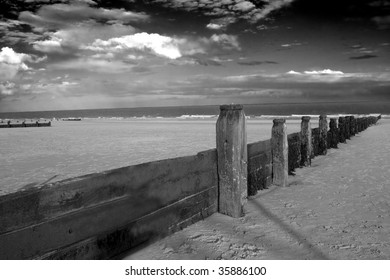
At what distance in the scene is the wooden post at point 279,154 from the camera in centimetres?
611

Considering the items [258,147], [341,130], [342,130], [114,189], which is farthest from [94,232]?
[342,130]

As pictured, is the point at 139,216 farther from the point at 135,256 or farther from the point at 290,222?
the point at 290,222

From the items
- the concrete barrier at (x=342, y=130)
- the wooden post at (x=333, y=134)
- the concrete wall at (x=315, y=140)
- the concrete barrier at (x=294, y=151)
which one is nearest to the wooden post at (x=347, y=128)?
the concrete barrier at (x=342, y=130)

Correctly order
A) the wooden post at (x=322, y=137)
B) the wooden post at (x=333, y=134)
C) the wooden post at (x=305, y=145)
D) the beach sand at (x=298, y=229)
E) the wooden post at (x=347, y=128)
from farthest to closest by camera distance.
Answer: the wooden post at (x=347, y=128)
the wooden post at (x=333, y=134)
the wooden post at (x=322, y=137)
the wooden post at (x=305, y=145)
the beach sand at (x=298, y=229)

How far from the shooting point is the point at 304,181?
6.67 meters

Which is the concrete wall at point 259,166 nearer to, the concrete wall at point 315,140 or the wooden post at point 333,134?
the concrete wall at point 315,140

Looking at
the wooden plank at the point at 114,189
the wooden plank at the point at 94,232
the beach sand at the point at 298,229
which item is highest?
the wooden plank at the point at 114,189

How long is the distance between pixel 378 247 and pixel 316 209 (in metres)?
1.39

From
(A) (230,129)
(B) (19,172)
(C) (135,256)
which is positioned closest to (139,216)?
(C) (135,256)

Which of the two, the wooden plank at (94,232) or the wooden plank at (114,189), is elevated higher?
the wooden plank at (114,189)

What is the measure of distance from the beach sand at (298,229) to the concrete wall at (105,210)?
26cm

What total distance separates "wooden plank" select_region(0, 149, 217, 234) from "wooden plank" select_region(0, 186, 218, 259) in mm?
75

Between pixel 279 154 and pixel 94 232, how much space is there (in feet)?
14.4

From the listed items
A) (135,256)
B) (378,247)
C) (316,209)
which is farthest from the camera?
(316,209)
